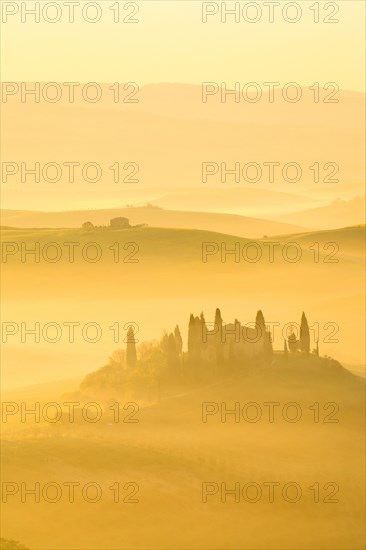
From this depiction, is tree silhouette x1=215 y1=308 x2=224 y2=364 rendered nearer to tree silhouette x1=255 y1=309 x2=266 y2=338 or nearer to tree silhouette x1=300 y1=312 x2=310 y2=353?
tree silhouette x1=255 y1=309 x2=266 y2=338

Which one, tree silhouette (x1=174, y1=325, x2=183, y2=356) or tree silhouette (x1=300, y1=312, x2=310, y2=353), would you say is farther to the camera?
tree silhouette (x1=300, y1=312, x2=310, y2=353)

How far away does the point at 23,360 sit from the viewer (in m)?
139

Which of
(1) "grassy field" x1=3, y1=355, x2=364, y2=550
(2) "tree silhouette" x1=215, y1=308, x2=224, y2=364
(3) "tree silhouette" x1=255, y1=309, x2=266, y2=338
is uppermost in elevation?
(3) "tree silhouette" x1=255, y1=309, x2=266, y2=338

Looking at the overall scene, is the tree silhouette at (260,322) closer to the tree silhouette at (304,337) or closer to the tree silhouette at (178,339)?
the tree silhouette at (304,337)

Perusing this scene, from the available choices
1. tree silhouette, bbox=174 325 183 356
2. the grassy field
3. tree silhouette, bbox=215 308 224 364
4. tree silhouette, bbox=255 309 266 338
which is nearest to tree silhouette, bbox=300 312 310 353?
the grassy field

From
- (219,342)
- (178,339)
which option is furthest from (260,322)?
(178,339)

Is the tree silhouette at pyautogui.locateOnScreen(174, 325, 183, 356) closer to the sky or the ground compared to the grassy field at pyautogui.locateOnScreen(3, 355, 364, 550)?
closer to the sky

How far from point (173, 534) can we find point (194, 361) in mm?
35826

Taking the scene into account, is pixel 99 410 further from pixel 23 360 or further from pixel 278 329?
pixel 278 329

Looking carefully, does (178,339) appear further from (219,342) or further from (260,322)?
(260,322)

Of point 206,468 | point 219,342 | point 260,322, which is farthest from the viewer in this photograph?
point 260,322

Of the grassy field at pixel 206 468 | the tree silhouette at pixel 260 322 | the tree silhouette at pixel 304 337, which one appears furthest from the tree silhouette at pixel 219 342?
the tree silhouette at pixel 304 337

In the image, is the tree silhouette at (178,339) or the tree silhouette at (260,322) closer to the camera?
the tree silhouette at (260,322)

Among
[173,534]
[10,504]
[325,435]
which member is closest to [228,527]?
[173,534]
